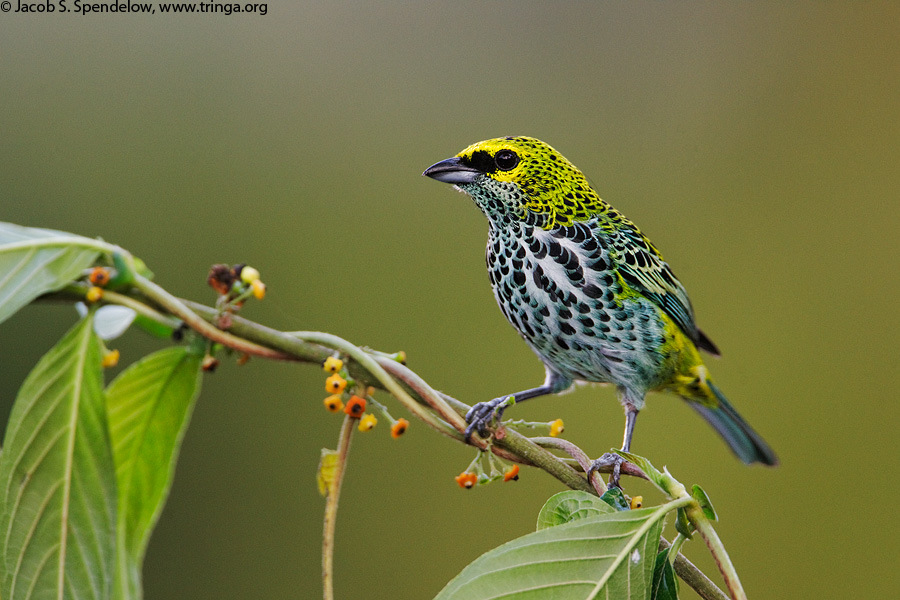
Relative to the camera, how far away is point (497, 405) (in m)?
0.99

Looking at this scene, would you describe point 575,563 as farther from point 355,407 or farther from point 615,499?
point 355,407

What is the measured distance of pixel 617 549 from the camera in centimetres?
76

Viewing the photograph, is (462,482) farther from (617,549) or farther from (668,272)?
(668,272)

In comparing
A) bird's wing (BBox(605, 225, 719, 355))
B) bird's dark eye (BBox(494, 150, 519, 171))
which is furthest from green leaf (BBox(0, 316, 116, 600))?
bird's wing (BBox(605, 225, 719, 355))

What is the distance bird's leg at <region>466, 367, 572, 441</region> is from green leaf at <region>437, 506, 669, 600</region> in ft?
0.45

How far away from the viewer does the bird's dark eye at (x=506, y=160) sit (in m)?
1.19

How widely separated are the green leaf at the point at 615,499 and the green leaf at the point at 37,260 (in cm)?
58

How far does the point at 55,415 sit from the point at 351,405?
0.27 meters

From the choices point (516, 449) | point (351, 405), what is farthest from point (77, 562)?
point (516, 449)

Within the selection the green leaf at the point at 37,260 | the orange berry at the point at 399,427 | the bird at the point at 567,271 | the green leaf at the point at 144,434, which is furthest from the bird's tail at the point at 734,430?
the green leaf at the point at 37,260

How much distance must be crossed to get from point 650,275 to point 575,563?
69 centimetres

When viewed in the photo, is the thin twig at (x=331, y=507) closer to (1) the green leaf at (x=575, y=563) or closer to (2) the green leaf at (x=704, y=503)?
(1) the green leaf at (x=575, y=563)

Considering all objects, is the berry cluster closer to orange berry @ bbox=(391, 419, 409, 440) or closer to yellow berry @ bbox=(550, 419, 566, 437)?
orange berry @ bbox=(391, 419, 409, 440)

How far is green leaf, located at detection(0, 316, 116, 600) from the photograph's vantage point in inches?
27.5
